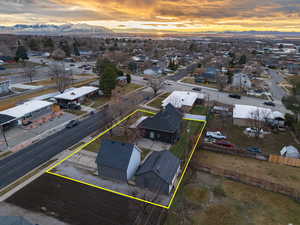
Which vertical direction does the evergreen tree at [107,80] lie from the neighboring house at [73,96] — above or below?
above

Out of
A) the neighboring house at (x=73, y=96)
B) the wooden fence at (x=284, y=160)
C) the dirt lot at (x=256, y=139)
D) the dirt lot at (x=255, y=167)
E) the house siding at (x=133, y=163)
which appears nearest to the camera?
the house siding at (x=133, y=163)

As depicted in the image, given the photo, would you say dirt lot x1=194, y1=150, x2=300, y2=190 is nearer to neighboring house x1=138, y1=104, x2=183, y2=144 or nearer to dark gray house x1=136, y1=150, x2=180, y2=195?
neighboring house x1=138, y1=104, x2=183, y2=144

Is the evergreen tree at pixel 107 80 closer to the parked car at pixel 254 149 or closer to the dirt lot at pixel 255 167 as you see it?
the dirt lot at pixel 255 167

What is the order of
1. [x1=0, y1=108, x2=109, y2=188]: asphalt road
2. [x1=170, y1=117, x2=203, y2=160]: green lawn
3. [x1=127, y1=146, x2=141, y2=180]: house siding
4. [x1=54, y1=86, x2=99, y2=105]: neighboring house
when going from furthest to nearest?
[x1=54, y1=86, x2=99, y2=105]: neighboring house < [x1=170, y1=117, x2=203, y2=160]: green lawn < [x1=0, y1=108, x2=109, y2=188]: asphalt road < [x1=127, y1=146, x2=141, y2=180]: house siding

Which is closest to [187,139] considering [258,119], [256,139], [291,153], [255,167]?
[255,167]

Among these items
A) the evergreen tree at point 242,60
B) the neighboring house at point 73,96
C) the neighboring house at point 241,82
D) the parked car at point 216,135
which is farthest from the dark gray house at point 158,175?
the evergreen tree at point 242,60

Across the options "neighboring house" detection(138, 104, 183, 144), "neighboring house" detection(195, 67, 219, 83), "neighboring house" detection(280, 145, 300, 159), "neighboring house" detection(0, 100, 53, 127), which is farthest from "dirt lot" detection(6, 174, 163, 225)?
"neighboring house" detection(195, 67, 219, 83)
